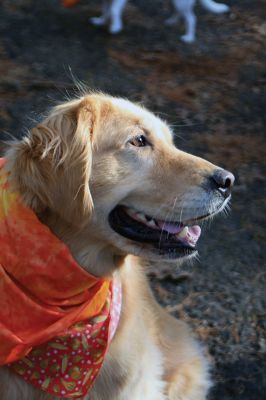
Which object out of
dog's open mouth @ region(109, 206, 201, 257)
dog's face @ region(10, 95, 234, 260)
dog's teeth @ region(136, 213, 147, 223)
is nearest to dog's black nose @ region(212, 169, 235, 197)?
dog's face @ region(10, 95, 234, 260)

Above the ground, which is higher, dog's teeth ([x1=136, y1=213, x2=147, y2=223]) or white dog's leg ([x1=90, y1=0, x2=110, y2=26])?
dog's teeth ([x1=136, y1=213, x2=147, y2=223])

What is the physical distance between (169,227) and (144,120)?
46cm

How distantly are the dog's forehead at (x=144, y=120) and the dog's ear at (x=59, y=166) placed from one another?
235 millimetres

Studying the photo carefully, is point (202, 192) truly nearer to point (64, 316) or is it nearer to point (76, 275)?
point (76, 275)

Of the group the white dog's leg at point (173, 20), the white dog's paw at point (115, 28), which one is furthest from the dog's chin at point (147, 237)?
the white dog's leg at point (173, 20)

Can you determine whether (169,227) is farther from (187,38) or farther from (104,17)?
(104,17)

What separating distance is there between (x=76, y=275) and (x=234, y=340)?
4.69 ft

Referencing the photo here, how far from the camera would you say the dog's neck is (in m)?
2.66

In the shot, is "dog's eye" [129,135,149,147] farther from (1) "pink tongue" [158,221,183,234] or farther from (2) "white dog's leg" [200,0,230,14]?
(2) "white dog's leg" [200,0,230,14]

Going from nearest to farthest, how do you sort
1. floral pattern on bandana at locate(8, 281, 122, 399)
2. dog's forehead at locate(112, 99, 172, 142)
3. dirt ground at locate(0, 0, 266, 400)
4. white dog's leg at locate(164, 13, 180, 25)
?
dog's forehead at locate(112, 99, 172, 142) < floral pattern on bandana at locate(8, 281, 122, 399) < dirt ground at locate(0, 0, 266, 400) < white dog's leg at locate(164, 13, 180, 25)

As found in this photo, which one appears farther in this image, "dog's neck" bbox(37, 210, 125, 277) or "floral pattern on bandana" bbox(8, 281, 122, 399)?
"floral pattern on bandana" bbox(8, 281, 122, 399)

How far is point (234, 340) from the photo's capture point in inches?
149

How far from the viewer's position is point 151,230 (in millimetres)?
2674

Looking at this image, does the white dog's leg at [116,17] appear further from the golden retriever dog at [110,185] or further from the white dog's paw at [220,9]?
the golden retriever dog at [110,185]
